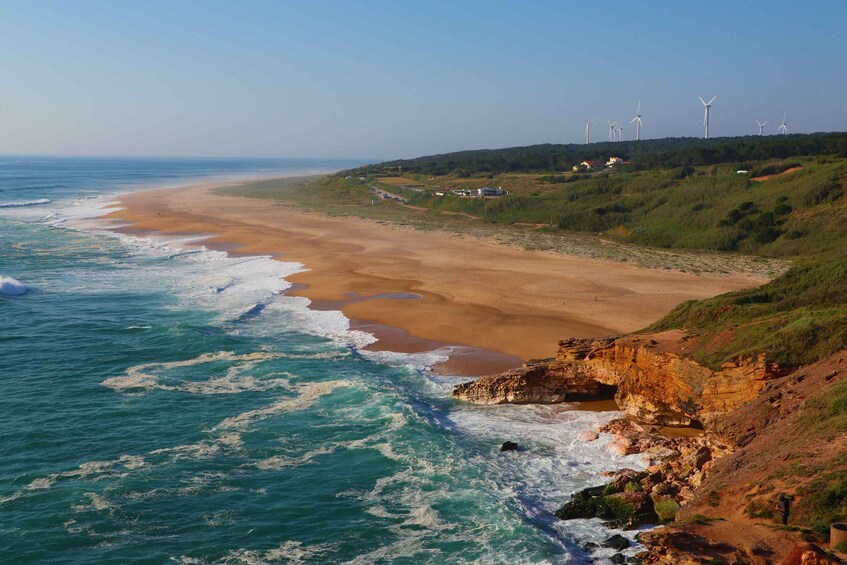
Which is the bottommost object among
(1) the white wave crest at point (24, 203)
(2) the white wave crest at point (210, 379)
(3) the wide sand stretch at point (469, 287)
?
(2) the white wave crest at point (210, 379)

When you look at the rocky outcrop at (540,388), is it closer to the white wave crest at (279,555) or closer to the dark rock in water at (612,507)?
the dark rock in water at (612,507)

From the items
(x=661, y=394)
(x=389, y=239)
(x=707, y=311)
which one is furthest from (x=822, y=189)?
(x=661, y=394)

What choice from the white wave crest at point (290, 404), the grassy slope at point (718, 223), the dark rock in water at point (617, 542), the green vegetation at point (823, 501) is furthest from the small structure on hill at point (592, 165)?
the green vegetation at point (823, 501)

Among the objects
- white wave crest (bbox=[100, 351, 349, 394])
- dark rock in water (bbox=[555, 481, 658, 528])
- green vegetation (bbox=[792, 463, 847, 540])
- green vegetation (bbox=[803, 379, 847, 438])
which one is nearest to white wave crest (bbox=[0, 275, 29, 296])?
white wave crest (bbox=[100, 351, 349, 394])

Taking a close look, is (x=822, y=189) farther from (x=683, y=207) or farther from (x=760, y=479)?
(x=760, y=479)

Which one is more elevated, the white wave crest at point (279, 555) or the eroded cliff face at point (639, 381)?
the eroded cliff face at point (639, 381)

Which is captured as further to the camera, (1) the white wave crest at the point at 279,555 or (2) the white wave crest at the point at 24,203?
(2) the white wave crest at the point at 24,203

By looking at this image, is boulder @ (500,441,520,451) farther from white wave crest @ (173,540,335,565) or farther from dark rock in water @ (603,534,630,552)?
white wave crest @ (173,540,335,565)

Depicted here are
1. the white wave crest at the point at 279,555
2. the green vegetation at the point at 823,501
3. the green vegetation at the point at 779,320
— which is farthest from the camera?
the green vegetation at the point at 779,320
